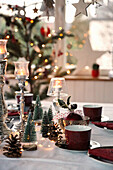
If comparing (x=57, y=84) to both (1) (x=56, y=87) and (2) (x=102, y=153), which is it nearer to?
(1) (x=56, y=87)

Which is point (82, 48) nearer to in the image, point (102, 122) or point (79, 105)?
point (79, 105)

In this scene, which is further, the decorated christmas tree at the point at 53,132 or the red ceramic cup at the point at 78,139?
the decorated christmas tree at the point at 53,132

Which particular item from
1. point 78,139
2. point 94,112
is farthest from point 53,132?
point 94,112

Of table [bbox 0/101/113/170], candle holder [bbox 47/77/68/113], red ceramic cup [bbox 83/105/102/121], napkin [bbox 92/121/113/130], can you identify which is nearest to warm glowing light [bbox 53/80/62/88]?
candle holder [bbox 47/77/68/113]

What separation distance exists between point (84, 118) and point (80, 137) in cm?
19

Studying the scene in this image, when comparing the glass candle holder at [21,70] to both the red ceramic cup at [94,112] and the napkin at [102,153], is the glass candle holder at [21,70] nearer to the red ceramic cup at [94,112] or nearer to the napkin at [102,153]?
the red ceramic cup at [94,112]

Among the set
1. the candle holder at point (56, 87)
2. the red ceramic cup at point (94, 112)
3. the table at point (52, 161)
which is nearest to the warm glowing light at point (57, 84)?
the candle holder at point (56, 87)

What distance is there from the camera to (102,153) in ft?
2.87

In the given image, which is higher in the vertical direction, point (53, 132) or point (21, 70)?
point (21, 70)

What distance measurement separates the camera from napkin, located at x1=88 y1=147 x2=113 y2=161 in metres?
0.86

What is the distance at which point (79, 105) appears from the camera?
1.78 m

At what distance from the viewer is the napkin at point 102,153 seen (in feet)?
2.81

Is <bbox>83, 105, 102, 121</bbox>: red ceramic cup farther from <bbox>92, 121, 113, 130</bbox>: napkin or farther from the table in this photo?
the table

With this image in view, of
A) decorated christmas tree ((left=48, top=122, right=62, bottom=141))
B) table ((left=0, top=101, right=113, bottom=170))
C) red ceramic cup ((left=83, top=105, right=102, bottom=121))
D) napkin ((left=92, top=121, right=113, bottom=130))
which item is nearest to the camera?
table ((left=0, top=101, right=113, bottom=170))
